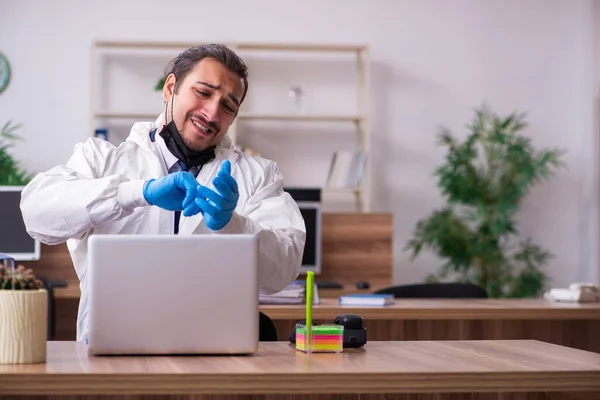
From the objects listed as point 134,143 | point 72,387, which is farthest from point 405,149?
point 72,387

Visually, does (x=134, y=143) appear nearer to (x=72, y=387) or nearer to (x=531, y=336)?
(x=72, y=387)

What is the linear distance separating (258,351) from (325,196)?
13.8 feet

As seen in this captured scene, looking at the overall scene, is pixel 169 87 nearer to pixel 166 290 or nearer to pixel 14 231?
pixel 166 290

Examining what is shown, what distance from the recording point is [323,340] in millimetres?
1853

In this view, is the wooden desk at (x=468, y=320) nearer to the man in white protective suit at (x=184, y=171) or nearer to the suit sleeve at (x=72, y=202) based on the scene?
the man in white protective suit at (x=184, y=171)

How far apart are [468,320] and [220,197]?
71.4 inches

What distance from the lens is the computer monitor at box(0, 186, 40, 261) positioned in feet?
15.2

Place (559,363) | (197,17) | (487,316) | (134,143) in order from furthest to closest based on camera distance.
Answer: (197,17), (487,316), (134,143), (559,363)

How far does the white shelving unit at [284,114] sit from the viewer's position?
18.3ft

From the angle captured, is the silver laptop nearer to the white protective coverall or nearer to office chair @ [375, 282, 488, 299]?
the white protective coverall

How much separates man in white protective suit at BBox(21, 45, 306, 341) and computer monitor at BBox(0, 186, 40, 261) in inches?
92.8

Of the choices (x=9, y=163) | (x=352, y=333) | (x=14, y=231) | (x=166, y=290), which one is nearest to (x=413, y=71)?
(x=9, y=163)

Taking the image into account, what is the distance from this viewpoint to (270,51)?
19.4ft

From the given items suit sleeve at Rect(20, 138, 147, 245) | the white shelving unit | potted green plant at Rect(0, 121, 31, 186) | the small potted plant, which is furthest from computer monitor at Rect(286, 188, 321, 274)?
the small potted plant
